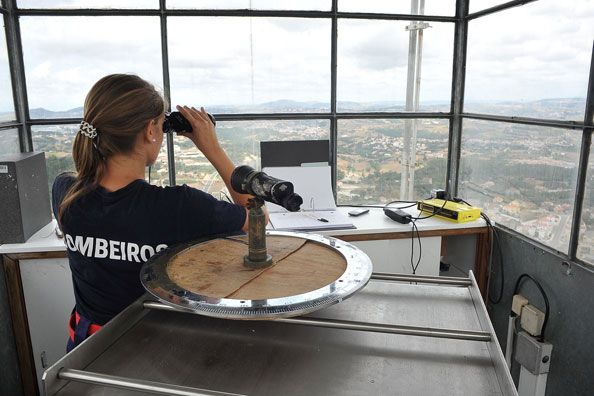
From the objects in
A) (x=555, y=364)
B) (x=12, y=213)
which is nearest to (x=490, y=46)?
(x=555, y=364)

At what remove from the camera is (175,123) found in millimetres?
1268

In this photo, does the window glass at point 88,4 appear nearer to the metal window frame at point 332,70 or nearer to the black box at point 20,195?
the metal window frame at point 332,70

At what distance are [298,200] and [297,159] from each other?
1.69 meters

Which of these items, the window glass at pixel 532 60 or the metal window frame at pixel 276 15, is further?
the metal window frame at pixel 276 15

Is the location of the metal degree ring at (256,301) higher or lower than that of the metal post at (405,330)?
higher

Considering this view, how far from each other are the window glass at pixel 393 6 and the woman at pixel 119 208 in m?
1.75

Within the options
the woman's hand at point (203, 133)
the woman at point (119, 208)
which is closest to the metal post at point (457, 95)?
the woman's hand at point (203, 133)

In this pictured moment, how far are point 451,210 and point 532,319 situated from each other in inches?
24.8

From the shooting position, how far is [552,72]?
201cm

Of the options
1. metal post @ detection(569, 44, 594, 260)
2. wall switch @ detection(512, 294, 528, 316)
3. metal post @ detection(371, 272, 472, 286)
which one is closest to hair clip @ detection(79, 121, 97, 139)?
metal post @ detection(371, 272, 472, 286)

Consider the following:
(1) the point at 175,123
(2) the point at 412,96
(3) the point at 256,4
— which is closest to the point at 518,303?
(2) the point at 412,96

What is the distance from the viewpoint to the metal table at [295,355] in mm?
747

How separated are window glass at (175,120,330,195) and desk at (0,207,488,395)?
697 mm

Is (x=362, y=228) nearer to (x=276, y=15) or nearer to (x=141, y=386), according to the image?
(x=276, y=15)
